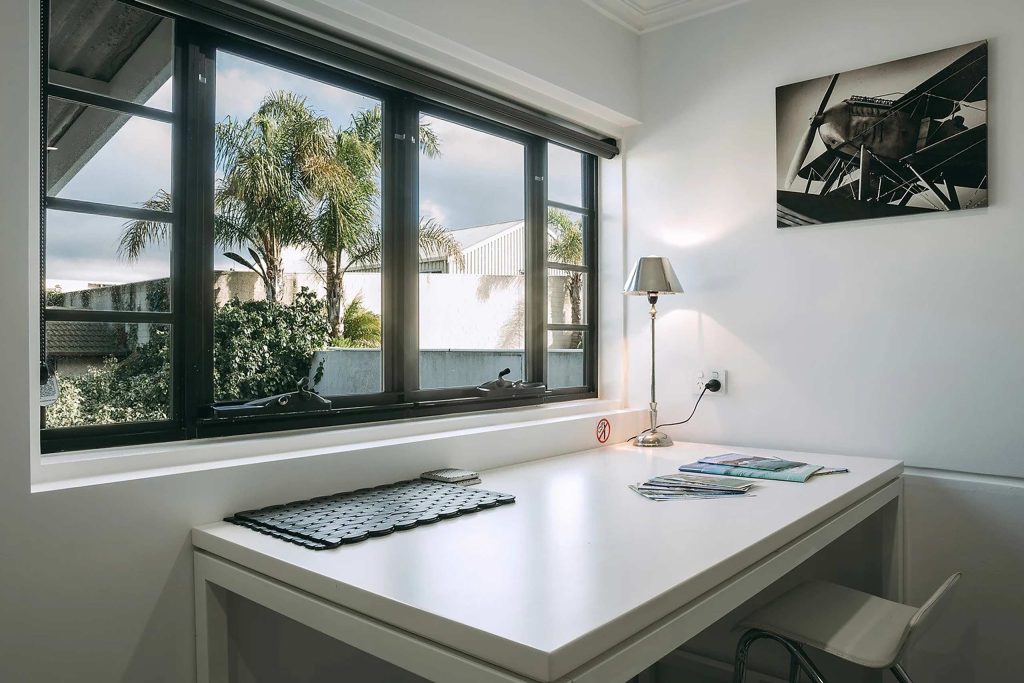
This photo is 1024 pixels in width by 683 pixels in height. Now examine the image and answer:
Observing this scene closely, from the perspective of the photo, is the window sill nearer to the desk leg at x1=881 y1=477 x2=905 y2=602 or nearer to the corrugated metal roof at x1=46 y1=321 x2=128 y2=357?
the corrugated metal roof at x1=46 y1=321 x2=128 y2=357

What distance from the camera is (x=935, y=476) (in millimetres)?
2391

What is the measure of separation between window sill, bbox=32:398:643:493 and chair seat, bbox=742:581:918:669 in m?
0.95

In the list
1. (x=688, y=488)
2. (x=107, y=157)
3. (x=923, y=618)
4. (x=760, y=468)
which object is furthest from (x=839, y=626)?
(x=107, y=157)

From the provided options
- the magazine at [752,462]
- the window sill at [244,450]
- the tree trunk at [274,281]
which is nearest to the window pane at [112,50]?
the tree trunk at [274,281]

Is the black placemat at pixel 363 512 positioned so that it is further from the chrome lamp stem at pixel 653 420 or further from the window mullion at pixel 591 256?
the window mullion at pixel 591 256

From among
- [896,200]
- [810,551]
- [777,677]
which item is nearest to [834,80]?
[896,200]

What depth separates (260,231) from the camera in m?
2.01

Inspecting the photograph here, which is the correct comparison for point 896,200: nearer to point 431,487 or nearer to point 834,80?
point 834,80

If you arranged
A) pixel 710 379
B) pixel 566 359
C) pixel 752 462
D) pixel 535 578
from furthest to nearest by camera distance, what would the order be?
pixel 566 359
pixel 710 379
pixel 752 462
pixel 535 578

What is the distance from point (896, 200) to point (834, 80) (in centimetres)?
52

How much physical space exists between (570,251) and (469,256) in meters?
0.67

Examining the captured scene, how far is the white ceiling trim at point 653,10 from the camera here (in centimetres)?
298

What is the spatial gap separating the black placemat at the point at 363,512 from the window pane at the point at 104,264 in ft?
1.99

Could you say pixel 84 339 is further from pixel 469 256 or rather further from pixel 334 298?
pixel 469 256
